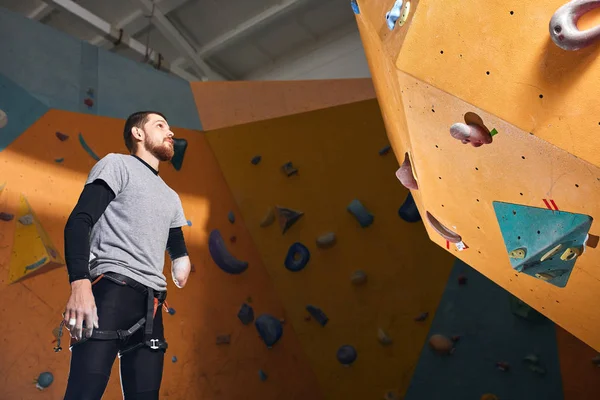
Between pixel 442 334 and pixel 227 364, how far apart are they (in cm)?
114

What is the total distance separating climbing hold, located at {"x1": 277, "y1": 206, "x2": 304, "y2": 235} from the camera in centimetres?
307

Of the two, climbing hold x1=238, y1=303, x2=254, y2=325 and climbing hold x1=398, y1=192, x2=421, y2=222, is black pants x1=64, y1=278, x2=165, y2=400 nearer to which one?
climbing hold x1=238, y1=303, x2=254, y2=325

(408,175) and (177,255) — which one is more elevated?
(408,175)

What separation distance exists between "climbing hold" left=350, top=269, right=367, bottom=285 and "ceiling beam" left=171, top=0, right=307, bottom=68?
316cm

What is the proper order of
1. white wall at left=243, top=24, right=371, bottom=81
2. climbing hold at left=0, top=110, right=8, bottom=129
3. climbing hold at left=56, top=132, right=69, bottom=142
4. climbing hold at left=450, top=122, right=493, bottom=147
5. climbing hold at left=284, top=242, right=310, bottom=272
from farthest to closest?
white wall at left=243, top=24, right=371, bottom=81
climbing hold at left=284, top=242, right=310, bottom=272
climbing hold at left=56, top=132, right=69, bottom=142
climbing hold at left=0, top=110, right=8, bottom=129
climbing hold at left=450, top=122, right=493, bottom=147

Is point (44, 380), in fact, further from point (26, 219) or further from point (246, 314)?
point (246, 314)

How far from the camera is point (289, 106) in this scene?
Answer: 325 centimetres

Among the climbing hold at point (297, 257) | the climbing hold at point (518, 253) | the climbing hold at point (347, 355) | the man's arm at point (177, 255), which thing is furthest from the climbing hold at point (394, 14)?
the climbing hold at point (347, 355)

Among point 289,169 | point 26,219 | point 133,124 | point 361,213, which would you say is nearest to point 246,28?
point 289,169

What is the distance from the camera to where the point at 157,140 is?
1574 millimetres

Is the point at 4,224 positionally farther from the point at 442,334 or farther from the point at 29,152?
the point at 442,334

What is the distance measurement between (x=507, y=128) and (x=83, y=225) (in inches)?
39.0

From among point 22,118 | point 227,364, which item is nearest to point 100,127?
point 22,118

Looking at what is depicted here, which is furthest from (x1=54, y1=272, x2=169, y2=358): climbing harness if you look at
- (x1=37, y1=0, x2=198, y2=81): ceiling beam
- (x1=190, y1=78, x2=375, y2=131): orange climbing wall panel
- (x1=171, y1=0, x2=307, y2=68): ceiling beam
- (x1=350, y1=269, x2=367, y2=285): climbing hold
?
(x1=171, y1=0, x2=307, y2=68): ceiling beam
